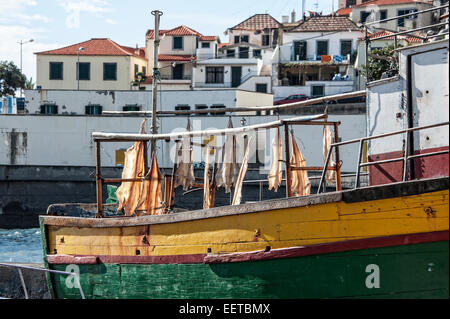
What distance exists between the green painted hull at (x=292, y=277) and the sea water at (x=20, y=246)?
1170 cm

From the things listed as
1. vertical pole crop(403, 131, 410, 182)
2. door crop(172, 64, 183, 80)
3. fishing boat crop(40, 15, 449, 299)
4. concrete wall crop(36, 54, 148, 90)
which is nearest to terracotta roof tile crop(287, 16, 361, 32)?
door crop(172, 64, 183, 80)

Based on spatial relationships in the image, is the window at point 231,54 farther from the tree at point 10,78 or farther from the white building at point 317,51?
the tree at point 10,78

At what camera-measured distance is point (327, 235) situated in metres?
9.12

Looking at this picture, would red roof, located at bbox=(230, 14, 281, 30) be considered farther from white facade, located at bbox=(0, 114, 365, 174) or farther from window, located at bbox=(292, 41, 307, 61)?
white facade, located at bbox=(0, 114, 365, 174)

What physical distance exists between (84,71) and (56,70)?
2.23 m

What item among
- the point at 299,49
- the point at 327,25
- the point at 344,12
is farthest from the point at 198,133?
the point at 344,12

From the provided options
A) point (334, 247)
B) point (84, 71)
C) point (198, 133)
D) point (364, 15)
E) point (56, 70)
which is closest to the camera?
point (334, 247)

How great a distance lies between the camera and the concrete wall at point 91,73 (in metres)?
53.3

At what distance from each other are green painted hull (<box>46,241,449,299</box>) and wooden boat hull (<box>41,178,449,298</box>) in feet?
0.04

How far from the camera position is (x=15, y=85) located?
60969 millimetres

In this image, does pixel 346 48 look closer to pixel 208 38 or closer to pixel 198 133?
pixel 208 38
